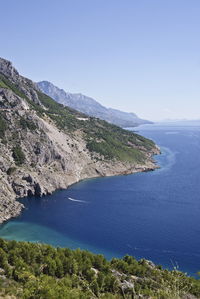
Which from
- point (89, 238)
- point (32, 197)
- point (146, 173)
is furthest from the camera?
point (146, 173)

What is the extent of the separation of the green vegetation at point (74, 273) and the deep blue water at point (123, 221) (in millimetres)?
19538

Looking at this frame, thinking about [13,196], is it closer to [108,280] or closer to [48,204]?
[48,204]

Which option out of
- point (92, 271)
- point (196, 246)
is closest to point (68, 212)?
point (196, 246)

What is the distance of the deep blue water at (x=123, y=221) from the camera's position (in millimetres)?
84500

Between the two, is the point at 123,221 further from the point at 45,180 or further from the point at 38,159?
the point at 38,159

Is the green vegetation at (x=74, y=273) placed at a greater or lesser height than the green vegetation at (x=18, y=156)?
lesser

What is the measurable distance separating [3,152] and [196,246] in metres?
94.9

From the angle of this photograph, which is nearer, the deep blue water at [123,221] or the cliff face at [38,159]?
the deep blue water at [123,221]

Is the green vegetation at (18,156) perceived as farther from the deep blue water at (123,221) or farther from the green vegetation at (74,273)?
the green vegetation at (74,273)

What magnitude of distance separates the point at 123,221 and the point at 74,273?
49.8 metres

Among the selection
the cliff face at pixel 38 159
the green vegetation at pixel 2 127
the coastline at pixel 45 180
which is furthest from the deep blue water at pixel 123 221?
the green vegetation at pixel 2 127

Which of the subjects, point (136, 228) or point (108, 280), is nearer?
point (108, 280)

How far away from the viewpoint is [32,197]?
133125 mm

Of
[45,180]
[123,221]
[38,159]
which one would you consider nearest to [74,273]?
[123,221]
